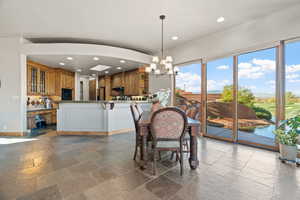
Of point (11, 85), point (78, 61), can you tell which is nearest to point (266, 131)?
point (78, 61)

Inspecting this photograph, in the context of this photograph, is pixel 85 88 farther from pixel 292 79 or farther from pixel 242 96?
pixel 292 79

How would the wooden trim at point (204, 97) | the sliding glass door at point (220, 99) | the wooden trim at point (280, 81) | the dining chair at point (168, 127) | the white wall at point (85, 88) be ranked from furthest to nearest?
the white wall at point (85, 88)
the wooden trim at point (204, 97)
the sliding glass door at point (220, 99)
the wooden trim at point (280, 81)
the dining chair at point (168, 127)

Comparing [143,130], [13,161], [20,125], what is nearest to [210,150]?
[143,130]

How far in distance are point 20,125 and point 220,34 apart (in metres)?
6.21

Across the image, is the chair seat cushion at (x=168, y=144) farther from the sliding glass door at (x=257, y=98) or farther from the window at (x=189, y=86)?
the sliding glass door at (x=257, y=98)

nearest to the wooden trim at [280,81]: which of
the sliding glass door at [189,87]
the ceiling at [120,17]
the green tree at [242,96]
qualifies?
the green tree at [242,96]

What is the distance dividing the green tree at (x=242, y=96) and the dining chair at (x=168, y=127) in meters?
2.39

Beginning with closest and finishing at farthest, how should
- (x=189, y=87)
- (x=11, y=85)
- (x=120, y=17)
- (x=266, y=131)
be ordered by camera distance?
1. (x=120, y=17)
2. (x=266, y=131)
3. (x=11, y=85)
4. (x=189, y=87)

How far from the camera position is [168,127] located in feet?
5.86

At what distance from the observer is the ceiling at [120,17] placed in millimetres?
2512

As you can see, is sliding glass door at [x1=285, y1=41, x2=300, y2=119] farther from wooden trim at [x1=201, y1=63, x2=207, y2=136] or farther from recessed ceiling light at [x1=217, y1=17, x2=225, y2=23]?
wooden trim at [x1=201, y1=63, x2=207, y2=136]

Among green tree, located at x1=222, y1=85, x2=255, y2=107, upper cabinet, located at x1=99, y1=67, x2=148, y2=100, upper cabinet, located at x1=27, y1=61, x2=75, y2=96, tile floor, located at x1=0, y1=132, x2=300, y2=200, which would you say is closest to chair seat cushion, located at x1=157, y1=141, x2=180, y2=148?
tile floor, located at x1=0, y1=132, x2=300, y2=200

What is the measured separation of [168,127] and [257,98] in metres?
2.67

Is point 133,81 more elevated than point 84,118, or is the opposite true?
point 133,81
